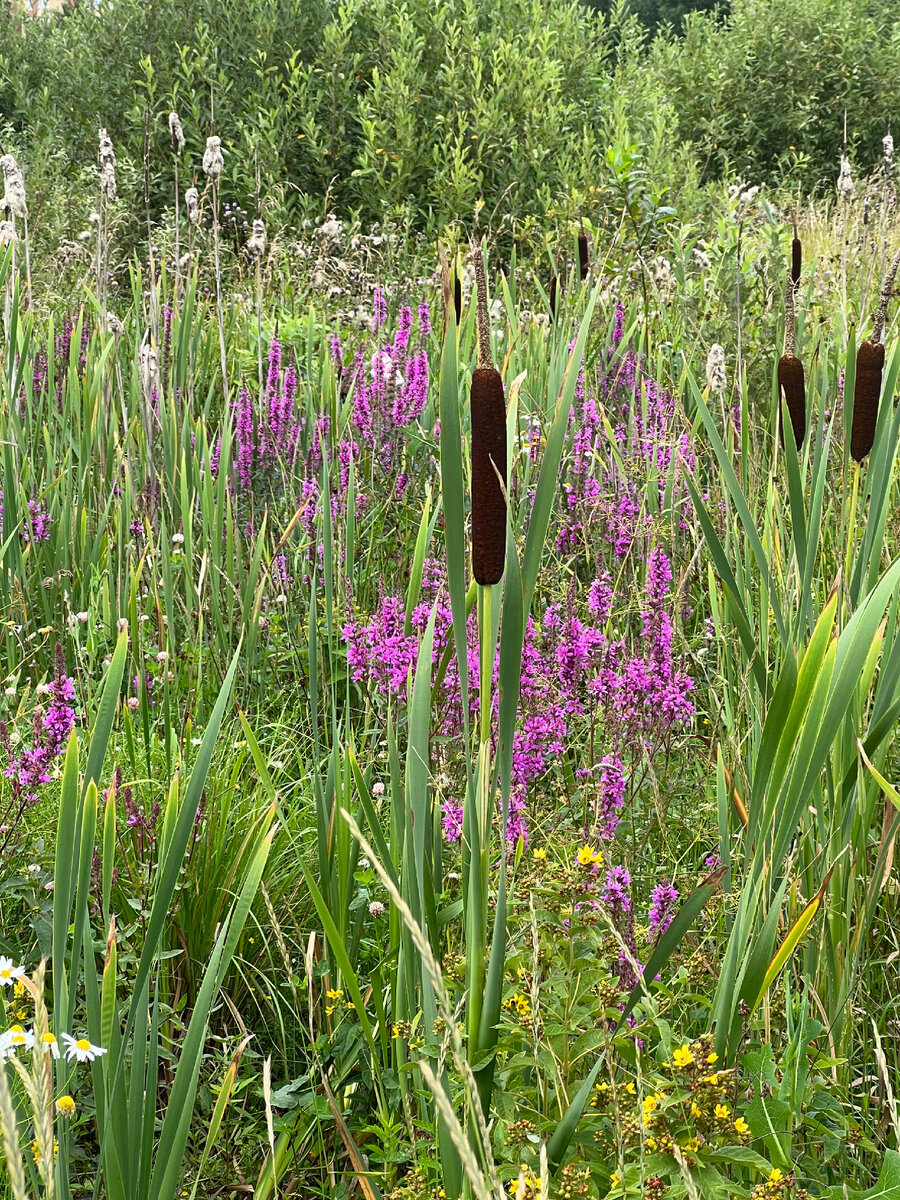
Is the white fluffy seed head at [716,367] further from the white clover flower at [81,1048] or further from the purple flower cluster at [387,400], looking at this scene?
the white clover flower at [81,1048]

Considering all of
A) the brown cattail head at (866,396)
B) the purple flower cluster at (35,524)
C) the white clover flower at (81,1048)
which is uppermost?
the brown cattail head at (866,396)

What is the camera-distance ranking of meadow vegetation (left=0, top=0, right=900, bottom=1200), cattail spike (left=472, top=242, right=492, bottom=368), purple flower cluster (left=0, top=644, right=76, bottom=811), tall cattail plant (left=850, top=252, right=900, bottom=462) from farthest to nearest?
purple flower cluster (left=0, top=644, right=76, bottom=811)
tall cattail plant (left=850, top=252, right=900, bottom=462)
meadow vegetation (left=0, top=0, right=900, bottom=1200)
cattail spike (left=472, top=242, right=492, bottom=368)

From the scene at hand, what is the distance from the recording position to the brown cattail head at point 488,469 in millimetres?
1000

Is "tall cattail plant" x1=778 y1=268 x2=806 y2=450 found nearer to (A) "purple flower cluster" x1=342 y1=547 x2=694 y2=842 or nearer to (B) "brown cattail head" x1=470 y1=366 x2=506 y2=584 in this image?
(A) "purple flower cluster" x1=342 y1=547 x2=694 y2=842

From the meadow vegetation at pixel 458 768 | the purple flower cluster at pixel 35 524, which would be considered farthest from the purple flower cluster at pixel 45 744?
the purple flower cluster at pixel 35 524

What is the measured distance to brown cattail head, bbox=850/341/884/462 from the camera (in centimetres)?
155

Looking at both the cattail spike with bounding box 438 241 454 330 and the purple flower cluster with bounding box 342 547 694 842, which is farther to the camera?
the purple flower cluster with bounding box 342 547 694 842

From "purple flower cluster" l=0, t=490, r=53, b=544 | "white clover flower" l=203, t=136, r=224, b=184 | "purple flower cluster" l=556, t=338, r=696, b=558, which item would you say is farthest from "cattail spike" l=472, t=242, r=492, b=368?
"white clover flower" l=203, t=136, r=224, b=184

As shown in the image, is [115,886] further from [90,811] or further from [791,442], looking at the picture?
[791,442]

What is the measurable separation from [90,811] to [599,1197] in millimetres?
722

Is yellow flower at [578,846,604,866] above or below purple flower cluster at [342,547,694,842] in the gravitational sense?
below

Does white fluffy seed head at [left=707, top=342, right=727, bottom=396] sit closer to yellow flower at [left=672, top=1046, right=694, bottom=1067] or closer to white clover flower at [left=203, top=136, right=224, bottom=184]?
white clover flower at [left=203, top=136, right=224, bottom=184]

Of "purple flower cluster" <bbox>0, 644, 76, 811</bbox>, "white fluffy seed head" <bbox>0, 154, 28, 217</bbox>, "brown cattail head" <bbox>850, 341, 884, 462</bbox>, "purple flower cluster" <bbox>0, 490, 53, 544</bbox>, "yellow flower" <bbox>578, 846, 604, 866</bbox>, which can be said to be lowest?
"yellow flower" <bbox>578, 846, 604, 866</bbox>

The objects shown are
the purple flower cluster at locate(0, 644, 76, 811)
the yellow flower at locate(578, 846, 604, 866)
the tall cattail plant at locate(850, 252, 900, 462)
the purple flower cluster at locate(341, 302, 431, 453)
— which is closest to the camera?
the yellow flower at locate(578, 846, 604, 866)
